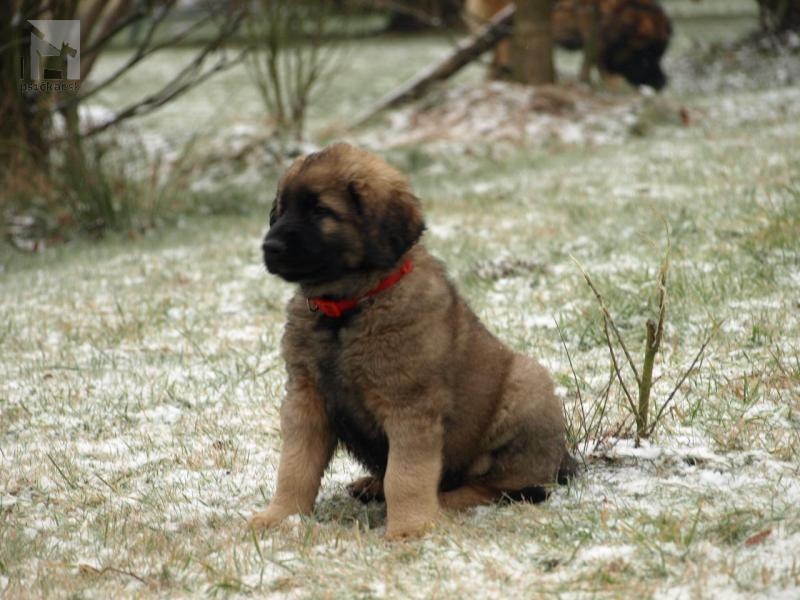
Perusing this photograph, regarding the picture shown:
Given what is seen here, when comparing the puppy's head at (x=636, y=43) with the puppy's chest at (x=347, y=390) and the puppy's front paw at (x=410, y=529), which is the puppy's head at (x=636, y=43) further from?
the puppy's front paw at (x=410, y=529)

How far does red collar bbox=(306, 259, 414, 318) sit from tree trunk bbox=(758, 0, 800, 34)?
1839 cm

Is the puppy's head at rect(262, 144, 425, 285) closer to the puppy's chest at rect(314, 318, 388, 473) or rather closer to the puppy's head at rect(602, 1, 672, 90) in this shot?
the puppy's chest at rect(314, 318, 388, 473)

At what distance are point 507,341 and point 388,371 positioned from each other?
8.06ft

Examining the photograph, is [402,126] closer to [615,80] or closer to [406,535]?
[615,80]

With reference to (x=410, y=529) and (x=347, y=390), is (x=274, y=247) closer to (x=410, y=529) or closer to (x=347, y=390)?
(x=347, y=390)

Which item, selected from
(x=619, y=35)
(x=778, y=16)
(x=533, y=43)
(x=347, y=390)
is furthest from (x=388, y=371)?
(x=778, y=16)

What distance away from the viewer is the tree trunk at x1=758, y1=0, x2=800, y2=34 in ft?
66.2

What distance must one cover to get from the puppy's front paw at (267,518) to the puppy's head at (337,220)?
81 centimetres

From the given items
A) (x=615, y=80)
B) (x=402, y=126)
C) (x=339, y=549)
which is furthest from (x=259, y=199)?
(x=339, y=549)

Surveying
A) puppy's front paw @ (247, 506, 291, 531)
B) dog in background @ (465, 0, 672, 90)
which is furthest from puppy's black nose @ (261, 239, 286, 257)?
dog in background @ (465, 0, 672, 90)

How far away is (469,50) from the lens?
54.9 ft

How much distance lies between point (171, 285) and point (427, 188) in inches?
161

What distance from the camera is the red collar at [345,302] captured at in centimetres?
366

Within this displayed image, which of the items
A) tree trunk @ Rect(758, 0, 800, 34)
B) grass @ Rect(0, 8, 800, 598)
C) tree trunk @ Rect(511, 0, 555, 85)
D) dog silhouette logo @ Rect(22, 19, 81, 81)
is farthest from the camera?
tree trunk @ Rect(758, 0, 800, 34)
